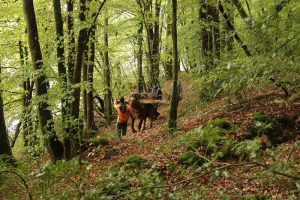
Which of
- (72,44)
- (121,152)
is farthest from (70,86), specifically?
(121,152)

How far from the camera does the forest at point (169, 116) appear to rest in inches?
174

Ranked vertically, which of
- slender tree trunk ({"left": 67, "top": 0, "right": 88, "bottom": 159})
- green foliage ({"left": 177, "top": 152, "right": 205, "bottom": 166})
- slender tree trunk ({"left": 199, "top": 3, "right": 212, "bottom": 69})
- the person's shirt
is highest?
slender tree trunk ({"left": 199, "top": 3, "right": 212, "bottom": 69})

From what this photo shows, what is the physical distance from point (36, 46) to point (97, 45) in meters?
4.13

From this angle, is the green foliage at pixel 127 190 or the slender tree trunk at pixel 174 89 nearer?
the green foliage at pixel 127 190

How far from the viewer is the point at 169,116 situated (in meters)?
11.4

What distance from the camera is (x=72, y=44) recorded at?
11148 mm

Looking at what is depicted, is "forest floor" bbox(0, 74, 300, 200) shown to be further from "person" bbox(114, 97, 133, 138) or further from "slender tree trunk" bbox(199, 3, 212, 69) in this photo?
"slender tree trunk" bbox(199, 3, 212, 69)

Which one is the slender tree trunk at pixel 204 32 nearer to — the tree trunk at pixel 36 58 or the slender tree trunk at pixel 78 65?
the slender tree trunk at pixel 78 65

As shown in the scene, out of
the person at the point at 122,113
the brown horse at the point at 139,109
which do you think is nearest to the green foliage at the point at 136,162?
the person at the point at 122,113

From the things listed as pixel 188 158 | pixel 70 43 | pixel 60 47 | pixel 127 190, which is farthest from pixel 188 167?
pixel 70 43

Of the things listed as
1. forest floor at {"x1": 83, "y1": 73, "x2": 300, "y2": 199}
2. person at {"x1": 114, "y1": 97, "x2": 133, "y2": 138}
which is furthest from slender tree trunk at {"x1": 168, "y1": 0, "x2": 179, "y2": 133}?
person at {"x1": 114, "y1": 97, "x2": 133, "y2": 138}

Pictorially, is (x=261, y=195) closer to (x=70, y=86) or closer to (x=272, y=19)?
(x=272, y=19)

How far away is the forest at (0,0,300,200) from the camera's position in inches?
174

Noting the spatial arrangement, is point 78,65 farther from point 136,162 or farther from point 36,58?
point 136,162
